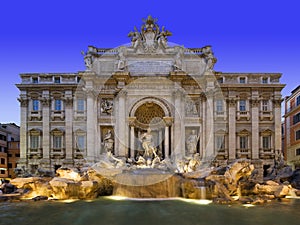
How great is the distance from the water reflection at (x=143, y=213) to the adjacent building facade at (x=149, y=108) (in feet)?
33.1

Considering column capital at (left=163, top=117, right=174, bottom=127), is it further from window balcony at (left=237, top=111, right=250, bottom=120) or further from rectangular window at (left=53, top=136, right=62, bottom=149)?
rectangular window at (left=53, top=136, right=62, bottom=149)

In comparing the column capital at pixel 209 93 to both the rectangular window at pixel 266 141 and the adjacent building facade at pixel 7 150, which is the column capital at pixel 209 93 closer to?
the rectangular window at pixel 266 141

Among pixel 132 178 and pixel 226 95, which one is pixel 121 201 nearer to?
pixel 132 178

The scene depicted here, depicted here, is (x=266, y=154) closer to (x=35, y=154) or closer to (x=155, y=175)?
(x=155, y=175)

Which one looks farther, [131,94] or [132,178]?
[131,94]

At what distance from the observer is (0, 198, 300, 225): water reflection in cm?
1090

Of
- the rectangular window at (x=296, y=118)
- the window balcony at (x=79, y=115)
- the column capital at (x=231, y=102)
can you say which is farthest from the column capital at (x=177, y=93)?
the rectangular window at (x=296, y=118)

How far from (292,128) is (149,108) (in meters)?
18.1

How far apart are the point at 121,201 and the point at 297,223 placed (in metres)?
8.57

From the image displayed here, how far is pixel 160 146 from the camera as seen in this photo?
25.5m

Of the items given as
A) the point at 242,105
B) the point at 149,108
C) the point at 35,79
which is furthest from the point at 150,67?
the point at 35,79

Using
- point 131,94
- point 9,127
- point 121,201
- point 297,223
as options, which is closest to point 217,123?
point 131,94

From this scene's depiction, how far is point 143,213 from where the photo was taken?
40.2 ft

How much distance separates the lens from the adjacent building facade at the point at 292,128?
31562 millimetres
